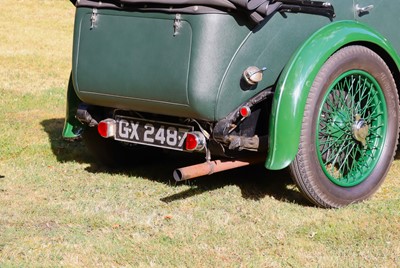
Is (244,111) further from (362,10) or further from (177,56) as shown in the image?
(362,10)

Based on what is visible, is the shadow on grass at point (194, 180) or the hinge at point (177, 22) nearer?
the hinge at point (177, 22)

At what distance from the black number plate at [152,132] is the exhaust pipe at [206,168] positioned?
23cm

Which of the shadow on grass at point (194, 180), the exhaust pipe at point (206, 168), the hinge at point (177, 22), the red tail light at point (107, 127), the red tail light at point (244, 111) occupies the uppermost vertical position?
the hinge at point (177, 22)

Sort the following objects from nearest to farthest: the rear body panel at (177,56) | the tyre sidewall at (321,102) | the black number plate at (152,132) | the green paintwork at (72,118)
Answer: the rear body panel at (177,56), the tyre sidewall at (321,102), the black number plate at (152,132), the green paintwork at (72,118)

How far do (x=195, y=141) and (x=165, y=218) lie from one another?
0.52 m

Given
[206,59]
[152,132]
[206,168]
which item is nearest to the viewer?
[206,59]

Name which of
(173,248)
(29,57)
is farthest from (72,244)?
(29,57)

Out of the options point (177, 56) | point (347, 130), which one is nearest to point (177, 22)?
point (177, 56)

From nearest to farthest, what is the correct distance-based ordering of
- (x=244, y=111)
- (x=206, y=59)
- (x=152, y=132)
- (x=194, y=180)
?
(x=206, y=59), (x=244, y=111), (x=152, y=132), (x=194, y=180)

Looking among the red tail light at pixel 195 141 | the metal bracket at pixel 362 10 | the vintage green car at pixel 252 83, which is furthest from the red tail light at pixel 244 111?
the metal bracket at pixel 362 10

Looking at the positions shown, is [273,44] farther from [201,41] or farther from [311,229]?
[311,229]

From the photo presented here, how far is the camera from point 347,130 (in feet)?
17.2

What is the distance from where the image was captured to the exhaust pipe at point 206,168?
478cm

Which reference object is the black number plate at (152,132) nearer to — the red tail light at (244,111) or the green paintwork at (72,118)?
the red tail light at (244,111)
